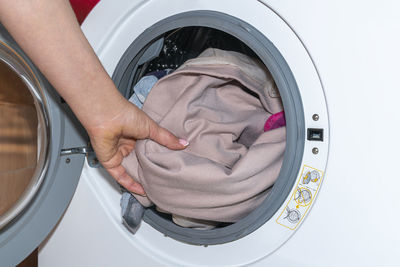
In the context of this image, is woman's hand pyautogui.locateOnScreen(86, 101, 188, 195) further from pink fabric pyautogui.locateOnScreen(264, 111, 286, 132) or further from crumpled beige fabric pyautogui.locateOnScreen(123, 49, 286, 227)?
pink fabric pyautogui.locateOnScreen(264, 111, 286, 132)

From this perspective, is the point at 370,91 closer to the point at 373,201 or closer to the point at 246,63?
the point at 373,201

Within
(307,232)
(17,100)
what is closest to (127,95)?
(17,100)

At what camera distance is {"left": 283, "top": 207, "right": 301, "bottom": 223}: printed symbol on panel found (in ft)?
2.06

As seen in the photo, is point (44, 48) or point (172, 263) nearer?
point (44, 48)

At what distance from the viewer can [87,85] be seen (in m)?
0.62

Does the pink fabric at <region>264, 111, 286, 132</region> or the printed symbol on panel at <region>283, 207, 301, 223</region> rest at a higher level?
the pink fabric at <region>264, 111, 286, 132</region>

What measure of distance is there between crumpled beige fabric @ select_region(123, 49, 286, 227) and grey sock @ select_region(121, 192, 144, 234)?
0.7 inches

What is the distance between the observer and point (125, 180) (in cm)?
77

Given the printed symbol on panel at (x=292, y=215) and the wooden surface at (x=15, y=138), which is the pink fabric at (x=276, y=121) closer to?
the printed symbol on panel at (x=292, y=215)

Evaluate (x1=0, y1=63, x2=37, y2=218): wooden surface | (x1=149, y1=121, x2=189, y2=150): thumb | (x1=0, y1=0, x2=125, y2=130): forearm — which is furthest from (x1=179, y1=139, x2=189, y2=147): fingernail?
(x1=0, y1=63, x2=37, y2=218): wooden surface

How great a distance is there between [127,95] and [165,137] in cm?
17

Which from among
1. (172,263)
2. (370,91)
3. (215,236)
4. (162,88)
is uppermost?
(370,91)

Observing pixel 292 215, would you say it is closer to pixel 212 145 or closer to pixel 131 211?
pixel 212 145

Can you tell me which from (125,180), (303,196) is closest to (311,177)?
(303,196)
